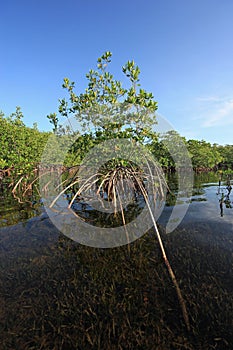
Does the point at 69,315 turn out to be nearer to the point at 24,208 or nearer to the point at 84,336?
the point at 84,336

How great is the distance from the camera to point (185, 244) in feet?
16.6

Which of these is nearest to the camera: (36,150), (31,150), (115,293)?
(115,293)

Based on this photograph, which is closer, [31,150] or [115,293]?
[115,293]

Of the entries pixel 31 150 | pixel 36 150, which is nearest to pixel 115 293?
pixel 31 150

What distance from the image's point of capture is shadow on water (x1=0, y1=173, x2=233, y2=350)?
8.11 feet

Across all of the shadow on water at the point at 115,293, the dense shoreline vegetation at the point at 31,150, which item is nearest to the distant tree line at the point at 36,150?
the dense shoreline vegetation at the point at 31,150

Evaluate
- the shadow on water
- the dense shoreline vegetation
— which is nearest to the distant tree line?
the dense shoreline vegetation

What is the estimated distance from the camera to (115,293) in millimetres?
3318

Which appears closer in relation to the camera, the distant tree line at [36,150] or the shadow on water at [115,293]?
the shadow on water at [115,293]

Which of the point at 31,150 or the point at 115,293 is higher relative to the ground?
the point at 31,150

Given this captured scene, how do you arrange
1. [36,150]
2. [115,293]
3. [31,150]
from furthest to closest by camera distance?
[36,150]
[31,150]
[115,293]

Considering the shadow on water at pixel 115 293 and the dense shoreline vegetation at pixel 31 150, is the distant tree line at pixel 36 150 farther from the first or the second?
the shadow on water at pixel 115 293

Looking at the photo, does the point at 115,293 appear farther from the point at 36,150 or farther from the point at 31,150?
the point at 36,150

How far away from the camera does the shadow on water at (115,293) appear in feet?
8.11
